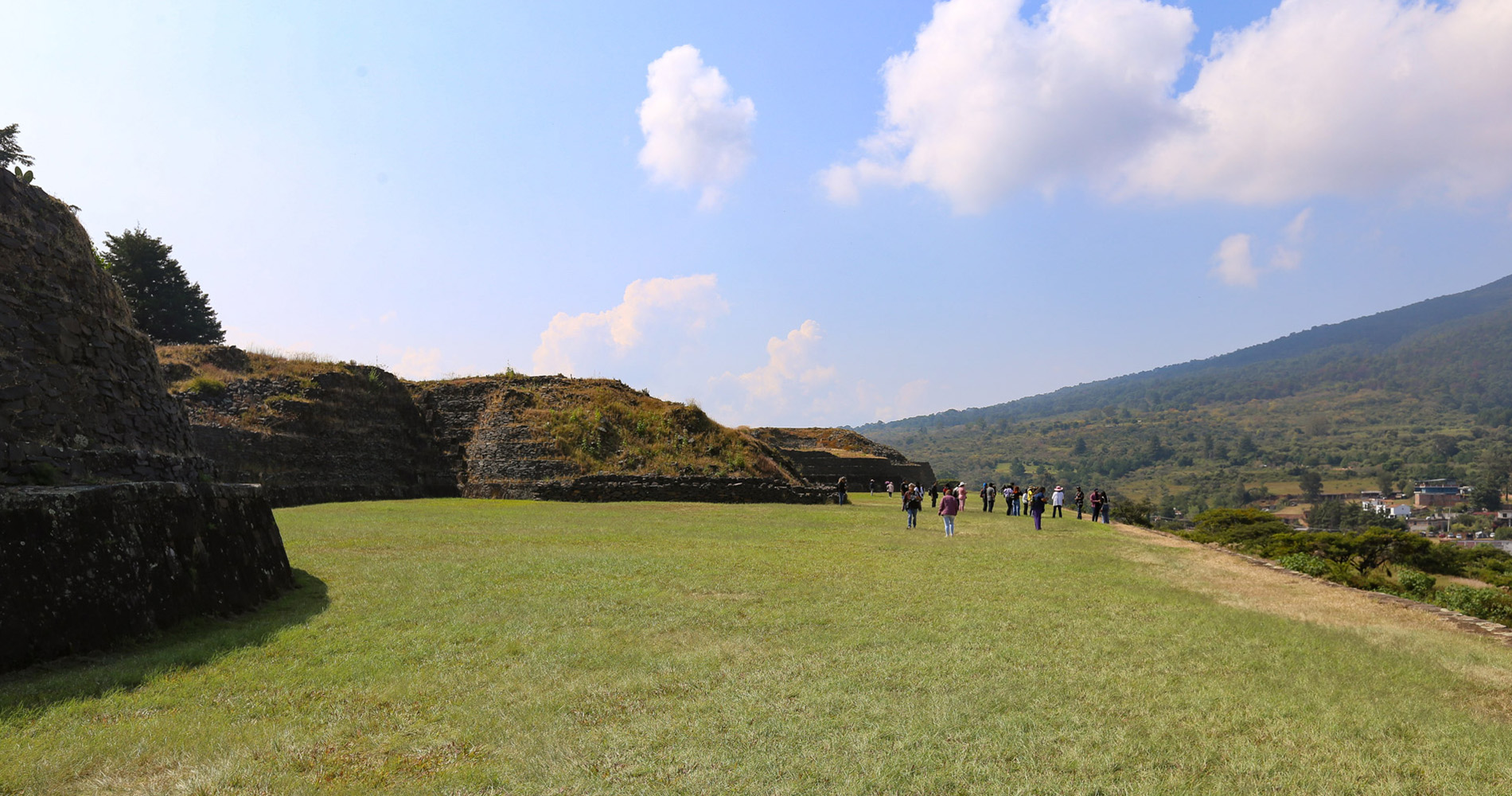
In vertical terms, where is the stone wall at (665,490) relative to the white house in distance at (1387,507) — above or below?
above

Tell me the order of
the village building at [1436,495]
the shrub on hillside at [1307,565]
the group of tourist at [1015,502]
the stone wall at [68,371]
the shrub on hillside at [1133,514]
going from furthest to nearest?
1. the village building at [1436,495]
2. the shrub on hillside at [1133,514]
3. the group of tourist at [1015,502]
4. the shrub on hillside at [1307,565]
5. the stone wall at [68,371]

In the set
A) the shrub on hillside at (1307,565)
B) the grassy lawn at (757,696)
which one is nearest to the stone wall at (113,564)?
the grassy lawn at (757,696)

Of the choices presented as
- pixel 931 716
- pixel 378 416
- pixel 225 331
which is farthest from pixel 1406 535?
pixel 225 331

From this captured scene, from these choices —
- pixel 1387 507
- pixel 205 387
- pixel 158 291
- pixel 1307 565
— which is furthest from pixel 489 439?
pixel 1387 507

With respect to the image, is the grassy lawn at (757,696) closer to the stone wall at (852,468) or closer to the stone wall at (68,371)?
the stone wall at (68,371)

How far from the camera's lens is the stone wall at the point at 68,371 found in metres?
9.59

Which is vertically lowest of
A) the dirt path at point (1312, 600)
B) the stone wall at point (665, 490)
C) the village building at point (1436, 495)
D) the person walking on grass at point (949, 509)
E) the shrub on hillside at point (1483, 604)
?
the village building at point (1436, 495)

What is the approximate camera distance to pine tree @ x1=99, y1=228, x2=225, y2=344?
126 ft

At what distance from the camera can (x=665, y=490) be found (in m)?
31.0

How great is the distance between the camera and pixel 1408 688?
600 centimetres

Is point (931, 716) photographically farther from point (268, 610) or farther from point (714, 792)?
point (268, 610)

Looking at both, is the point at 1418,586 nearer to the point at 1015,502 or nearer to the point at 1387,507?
the point at 1015,502

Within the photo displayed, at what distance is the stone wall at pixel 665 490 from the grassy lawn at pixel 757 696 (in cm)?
1991

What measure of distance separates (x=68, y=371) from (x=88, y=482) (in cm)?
290
